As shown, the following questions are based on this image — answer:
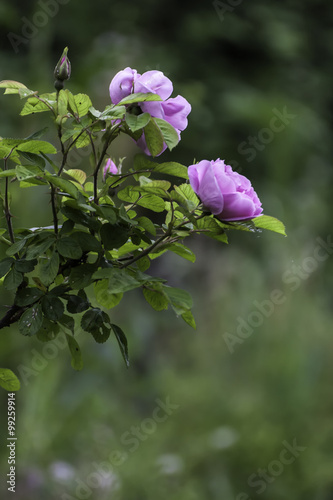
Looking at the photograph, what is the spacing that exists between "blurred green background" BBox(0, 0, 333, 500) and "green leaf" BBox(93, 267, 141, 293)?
110cm

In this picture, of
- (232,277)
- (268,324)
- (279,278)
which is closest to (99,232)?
(268,324)

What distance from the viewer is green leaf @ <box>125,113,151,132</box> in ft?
1.61

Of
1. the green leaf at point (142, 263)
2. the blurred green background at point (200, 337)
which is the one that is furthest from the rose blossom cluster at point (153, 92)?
the blurred green background at point (200, 337)

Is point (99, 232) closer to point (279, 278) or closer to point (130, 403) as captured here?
point (130, 403)

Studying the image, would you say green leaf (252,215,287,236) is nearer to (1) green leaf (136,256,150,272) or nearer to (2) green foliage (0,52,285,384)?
(2) green foliage (0,52,285,384)

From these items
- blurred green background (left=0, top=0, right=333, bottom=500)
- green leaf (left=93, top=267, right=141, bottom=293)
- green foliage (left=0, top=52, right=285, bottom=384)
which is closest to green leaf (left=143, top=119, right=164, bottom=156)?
green foliage (left=0, top=52, right=285, bottom=384)

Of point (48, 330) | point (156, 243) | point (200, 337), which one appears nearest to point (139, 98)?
point (156, 243)

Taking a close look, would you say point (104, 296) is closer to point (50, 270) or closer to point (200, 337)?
point (50, 270)

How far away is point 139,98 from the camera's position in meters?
0.50

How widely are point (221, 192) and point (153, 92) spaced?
97 millimetres

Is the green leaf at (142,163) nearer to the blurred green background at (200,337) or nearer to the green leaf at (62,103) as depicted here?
the green leaf at (62,103)

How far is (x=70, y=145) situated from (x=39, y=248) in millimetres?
89

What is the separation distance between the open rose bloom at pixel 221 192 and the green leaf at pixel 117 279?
9 cm

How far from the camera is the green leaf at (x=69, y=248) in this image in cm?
52
